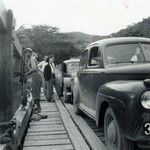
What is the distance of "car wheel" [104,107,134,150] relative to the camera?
16.2 feet

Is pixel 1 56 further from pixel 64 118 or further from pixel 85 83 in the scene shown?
pixel 64 118

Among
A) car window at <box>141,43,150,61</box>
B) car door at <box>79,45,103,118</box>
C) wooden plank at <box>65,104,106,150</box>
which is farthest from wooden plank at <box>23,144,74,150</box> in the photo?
car window at <box>141,43,150,61</box>

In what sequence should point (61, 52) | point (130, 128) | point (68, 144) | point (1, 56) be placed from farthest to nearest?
point (61, 52) → point (68, 144) → point (1, 56) → point (130, 128)

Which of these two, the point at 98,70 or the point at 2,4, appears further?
the point at 98,70

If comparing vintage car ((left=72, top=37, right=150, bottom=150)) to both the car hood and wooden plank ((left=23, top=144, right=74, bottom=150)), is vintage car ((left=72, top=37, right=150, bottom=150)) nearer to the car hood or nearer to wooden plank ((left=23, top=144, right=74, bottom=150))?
the car hood

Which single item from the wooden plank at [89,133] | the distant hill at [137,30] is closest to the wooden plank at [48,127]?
the wooden plank at [89,133]

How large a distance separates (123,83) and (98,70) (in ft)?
5.06

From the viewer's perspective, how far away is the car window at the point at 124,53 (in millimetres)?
6543

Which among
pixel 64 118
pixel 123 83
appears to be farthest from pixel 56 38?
pixel 123 83

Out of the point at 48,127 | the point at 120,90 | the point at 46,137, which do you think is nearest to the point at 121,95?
the point at 120,90

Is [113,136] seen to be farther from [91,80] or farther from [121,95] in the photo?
[91,80]

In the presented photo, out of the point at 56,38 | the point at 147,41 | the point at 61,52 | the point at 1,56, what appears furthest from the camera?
the point at 56,38

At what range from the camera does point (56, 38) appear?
56.4 m

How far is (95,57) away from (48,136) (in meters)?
1.53
